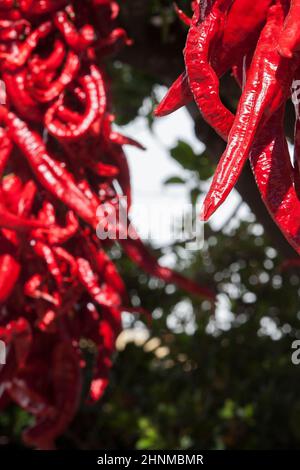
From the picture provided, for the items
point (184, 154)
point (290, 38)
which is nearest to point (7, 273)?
point (290, 38)

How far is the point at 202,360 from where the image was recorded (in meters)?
2.48

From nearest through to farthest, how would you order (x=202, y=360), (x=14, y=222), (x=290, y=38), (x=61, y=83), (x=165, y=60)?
1. (x=290, y=38)
2. (x=14, y=222)
3. (x=61, y=83)
4. (x=165, y=60)
5. (x=202, y=360)

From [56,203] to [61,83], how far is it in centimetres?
16

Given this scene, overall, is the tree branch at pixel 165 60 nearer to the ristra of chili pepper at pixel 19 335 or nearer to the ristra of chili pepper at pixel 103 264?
the ristra of chili pepper at pixel 103 264

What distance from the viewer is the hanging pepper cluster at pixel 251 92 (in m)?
0.63

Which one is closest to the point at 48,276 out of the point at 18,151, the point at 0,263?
the point at 0,263

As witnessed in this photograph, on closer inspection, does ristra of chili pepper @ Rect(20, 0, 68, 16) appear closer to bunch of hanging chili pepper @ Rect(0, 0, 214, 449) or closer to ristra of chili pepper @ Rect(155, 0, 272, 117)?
bunch of hanging chili pepper @ Rect(0, 0, 214, 449)

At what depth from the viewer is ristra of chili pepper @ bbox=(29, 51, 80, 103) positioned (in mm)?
1182

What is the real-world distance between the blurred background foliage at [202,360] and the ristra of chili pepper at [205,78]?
4.33 feet

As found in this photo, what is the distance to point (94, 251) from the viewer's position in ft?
3.95

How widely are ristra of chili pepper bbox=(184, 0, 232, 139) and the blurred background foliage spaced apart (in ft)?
4.33

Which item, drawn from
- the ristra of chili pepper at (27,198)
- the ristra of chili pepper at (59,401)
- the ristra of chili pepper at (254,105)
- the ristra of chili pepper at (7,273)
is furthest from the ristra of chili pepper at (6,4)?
the ristra of chili pepper at (254,105)

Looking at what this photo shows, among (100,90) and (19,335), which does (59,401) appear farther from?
(100,90)
